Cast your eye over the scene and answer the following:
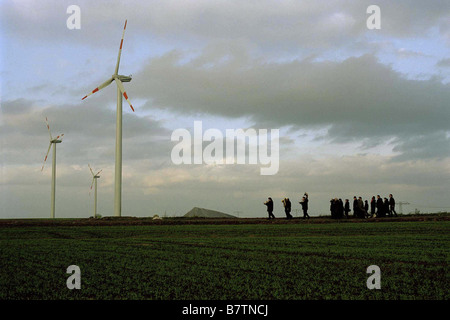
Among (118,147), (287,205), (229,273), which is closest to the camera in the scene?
(229,273)

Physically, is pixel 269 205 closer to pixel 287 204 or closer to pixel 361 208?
pixel 287 204

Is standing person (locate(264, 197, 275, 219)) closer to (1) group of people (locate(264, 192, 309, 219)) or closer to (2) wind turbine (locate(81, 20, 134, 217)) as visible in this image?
(1) group of people (locate(264, 192, 309, 219))

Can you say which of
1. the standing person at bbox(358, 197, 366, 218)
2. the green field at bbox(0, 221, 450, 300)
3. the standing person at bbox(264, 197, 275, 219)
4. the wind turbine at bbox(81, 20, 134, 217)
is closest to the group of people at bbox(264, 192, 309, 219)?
the standing person at bbox(264, 197, 275, 219)

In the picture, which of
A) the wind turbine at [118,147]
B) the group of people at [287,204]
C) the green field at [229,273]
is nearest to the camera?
the green field at [229,273]

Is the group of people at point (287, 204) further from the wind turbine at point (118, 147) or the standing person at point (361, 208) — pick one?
the wind turbine at point (118, 147)

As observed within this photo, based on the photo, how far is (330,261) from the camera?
419 inches

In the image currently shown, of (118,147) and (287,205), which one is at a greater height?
(118,147)

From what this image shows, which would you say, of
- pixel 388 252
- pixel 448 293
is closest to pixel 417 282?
pixel 448 293

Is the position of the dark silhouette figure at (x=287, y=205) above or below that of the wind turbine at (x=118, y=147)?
below

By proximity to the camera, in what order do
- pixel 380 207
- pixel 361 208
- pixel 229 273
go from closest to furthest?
pixel 229 273
pixel 380 207
pixel 361 208

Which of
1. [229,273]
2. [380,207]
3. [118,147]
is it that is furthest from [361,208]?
[229,273]

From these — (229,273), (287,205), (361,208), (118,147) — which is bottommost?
(229,273)

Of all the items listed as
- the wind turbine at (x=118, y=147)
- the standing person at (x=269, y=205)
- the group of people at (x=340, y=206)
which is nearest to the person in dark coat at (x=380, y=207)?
the group of people at (x=340, y=206)
